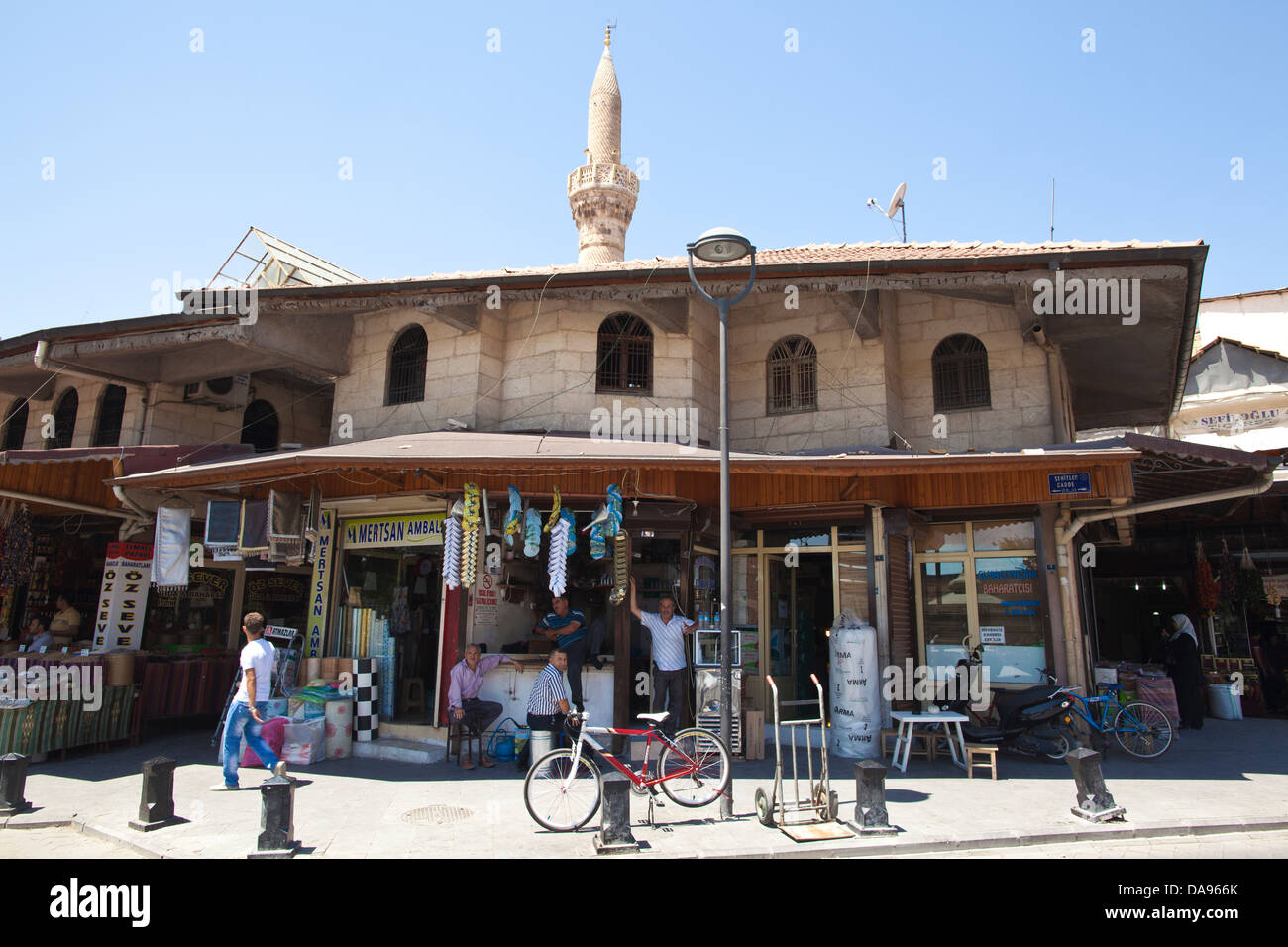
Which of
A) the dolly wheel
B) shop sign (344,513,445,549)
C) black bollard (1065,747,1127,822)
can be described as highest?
shop sign (344,513,445,549)

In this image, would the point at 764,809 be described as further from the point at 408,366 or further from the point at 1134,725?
the point at 408,366

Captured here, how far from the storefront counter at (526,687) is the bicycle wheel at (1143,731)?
6.54m

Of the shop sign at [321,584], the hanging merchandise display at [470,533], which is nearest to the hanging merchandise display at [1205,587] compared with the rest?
the hanging merchandise display at [470,533]

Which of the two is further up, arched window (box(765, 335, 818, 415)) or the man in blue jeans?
arched window (box(765, 335, 818, 415))

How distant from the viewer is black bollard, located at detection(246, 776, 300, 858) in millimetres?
5930

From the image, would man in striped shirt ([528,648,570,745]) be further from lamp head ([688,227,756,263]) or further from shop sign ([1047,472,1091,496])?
shop sign ([1047,472,1091,496])

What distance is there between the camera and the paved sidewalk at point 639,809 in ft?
20.8

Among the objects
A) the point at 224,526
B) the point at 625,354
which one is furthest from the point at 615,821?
the point at 224,526

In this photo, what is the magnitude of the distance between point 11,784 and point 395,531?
508cm

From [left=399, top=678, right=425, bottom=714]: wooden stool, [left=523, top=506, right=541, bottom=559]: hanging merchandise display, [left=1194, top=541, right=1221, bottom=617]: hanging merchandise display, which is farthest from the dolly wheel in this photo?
[left=1194, top=541, right=1221, bottom=617]: hanging merchandise display

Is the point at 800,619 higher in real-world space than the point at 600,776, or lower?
higher

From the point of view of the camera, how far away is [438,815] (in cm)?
727

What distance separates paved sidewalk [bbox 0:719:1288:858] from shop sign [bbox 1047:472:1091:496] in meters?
3.38
